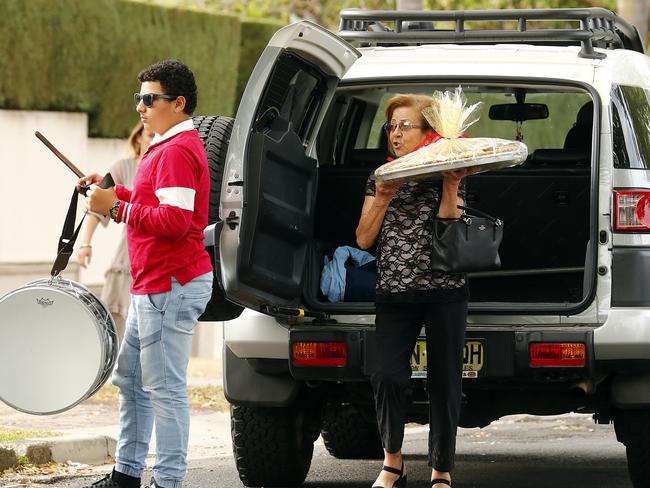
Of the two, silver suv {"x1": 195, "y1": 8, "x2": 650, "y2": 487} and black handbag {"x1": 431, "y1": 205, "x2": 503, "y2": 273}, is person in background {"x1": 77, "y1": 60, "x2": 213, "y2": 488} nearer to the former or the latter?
silver suv {"x1": 195, "y1": 8, "x2": 650, "y2": 487}

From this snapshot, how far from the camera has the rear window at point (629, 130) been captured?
6.97 meters

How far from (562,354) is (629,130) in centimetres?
102

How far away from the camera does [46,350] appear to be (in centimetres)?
691

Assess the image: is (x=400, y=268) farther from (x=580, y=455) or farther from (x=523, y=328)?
(x=580, y=455)

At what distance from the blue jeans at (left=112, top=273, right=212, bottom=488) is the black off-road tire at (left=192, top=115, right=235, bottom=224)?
0.66 meters

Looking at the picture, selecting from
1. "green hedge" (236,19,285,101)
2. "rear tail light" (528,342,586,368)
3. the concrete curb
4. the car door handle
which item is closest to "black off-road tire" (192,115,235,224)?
the car door handle

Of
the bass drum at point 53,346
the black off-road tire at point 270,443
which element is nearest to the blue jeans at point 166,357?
the bass drum at point 53,346

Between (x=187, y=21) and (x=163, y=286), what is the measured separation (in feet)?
30.2

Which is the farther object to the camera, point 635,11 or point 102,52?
point 635,11

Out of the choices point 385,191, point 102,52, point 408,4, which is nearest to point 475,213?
point 385,191

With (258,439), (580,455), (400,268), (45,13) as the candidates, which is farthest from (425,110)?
(45,13)

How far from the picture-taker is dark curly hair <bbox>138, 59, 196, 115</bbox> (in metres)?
6.59

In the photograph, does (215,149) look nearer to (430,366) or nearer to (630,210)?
(430,366)

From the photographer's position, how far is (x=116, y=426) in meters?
9.77
